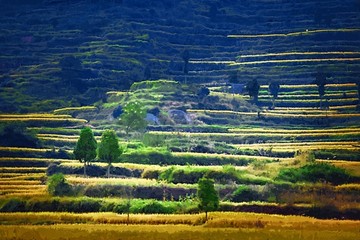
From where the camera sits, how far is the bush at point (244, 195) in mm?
70750

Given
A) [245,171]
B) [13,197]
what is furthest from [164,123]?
[13,197]

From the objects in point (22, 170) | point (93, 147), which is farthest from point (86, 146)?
point (22, 170)

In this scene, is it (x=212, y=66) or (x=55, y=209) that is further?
(x=212, y=66)

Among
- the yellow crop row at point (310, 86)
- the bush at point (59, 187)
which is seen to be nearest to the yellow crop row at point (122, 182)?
the bush at point (59, 187)

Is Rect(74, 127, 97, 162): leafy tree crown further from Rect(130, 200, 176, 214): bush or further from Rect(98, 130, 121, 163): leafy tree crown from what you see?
Rect(130, 200, 176, 214): bush

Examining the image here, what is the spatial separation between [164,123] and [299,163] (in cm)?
5270

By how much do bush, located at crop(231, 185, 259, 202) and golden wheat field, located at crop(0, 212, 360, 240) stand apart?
1062 cm

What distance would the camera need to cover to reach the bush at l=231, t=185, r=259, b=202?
70.8 meters

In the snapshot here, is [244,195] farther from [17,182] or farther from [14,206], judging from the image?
[17,182]

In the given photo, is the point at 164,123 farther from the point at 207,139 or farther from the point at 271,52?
the point at 271,52

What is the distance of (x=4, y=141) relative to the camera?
108 metres

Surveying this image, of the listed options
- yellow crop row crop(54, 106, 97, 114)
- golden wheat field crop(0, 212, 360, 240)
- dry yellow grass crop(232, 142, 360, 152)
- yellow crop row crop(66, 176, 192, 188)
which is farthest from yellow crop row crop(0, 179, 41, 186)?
yellow crop row crop(54, 106, 97, 114)

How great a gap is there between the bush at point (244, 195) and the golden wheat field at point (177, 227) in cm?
1062

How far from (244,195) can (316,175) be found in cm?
1008
